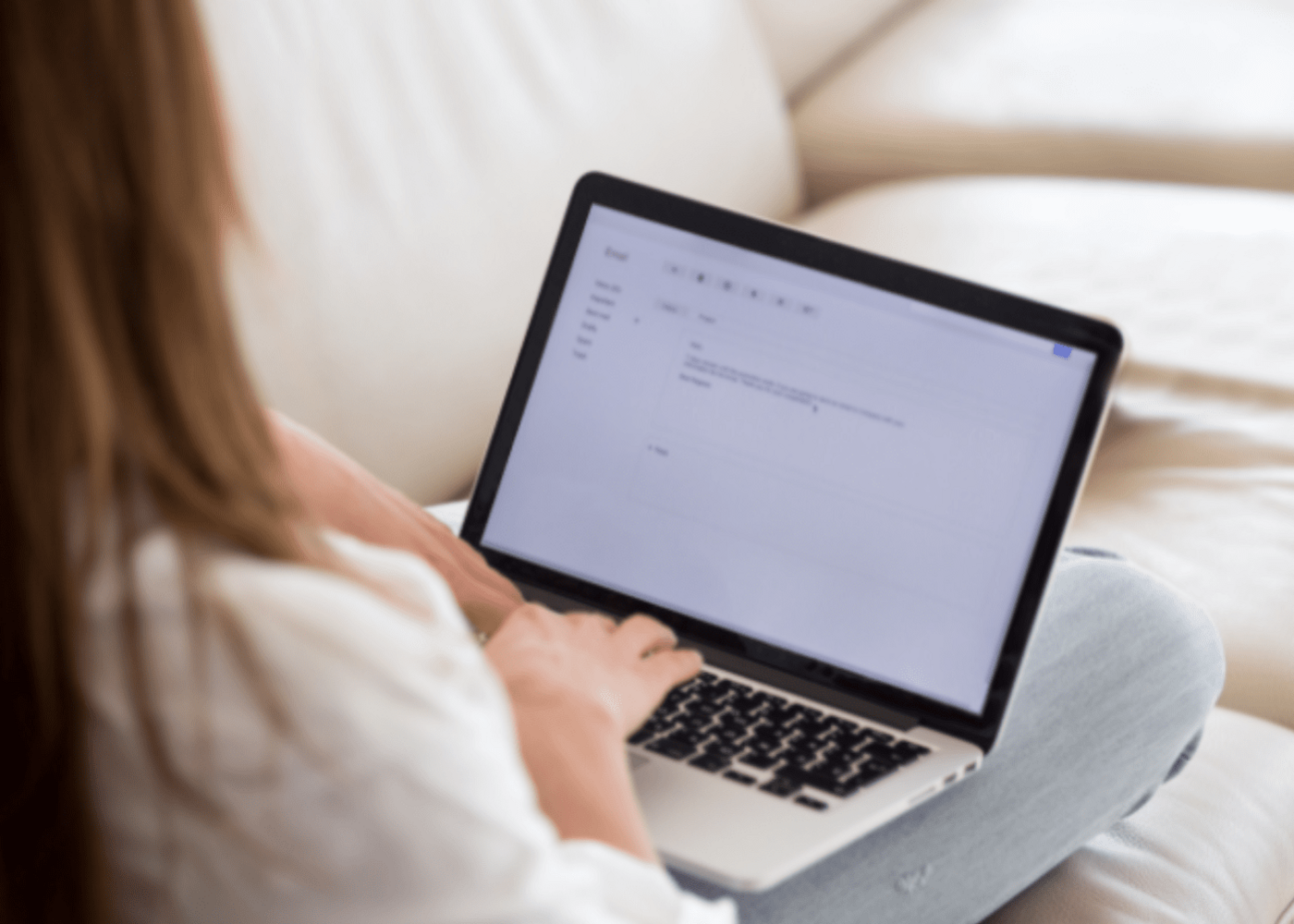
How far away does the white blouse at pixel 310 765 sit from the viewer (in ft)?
1.29

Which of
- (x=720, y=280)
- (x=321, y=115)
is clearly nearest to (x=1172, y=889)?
(x=720, y=280)

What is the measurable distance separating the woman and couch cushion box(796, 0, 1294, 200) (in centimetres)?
156

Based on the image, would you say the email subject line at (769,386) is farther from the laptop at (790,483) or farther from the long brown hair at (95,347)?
the long brown hair at (95,347)

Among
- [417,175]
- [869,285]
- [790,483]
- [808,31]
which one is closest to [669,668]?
[790,483]

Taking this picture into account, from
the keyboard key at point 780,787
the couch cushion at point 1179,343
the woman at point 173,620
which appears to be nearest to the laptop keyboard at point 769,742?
the keyboard key at point 780,787

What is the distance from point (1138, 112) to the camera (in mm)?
1797

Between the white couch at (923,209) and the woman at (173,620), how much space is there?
566 mm

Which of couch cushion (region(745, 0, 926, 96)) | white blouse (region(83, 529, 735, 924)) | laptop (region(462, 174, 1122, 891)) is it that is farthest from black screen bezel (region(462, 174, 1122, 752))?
couch cushion (region(745, 0, 926, 96))

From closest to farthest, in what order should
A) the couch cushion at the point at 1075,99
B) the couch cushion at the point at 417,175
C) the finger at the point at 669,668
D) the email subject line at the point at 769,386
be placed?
the finger at the point at 669,668 → the email subject line at the point at 769,386 → the couch cushion at the point at 417,175 → the couch cushion at the point at 1075,99

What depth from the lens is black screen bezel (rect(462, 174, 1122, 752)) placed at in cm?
76

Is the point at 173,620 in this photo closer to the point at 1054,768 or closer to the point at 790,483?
the point at 790,483

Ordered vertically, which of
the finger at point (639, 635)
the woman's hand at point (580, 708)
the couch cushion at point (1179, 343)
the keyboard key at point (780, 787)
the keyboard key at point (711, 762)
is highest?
the couch cushion at point (1179, 343)

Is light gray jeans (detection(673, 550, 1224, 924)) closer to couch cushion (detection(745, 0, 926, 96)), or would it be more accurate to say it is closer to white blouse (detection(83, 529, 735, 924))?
white blouse (detection(83, 529, 735, 924))

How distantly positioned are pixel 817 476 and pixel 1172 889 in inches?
14.1
